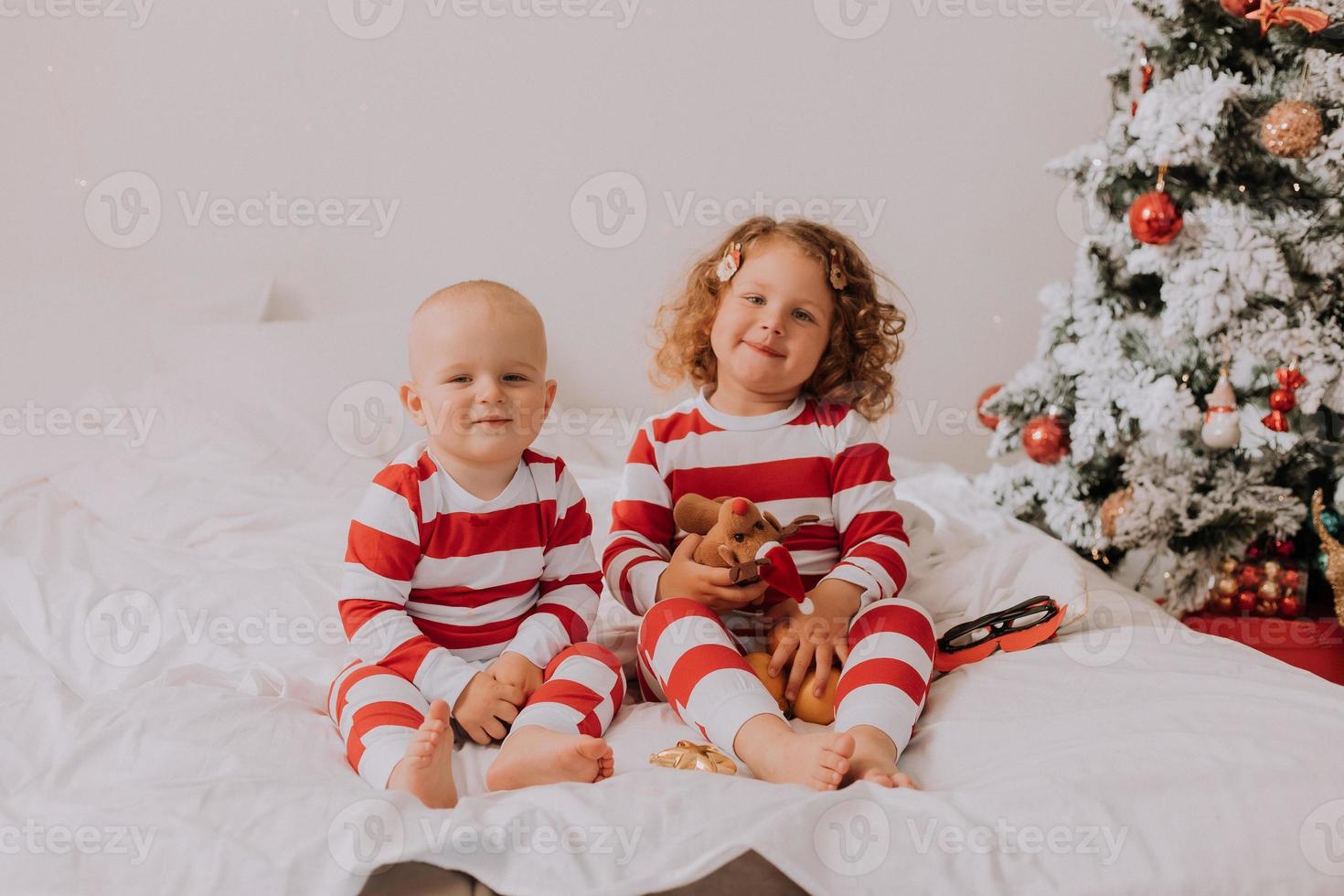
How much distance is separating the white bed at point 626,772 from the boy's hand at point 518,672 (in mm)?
80

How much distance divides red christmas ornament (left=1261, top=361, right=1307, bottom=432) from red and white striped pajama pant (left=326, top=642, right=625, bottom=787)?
1.19 meters

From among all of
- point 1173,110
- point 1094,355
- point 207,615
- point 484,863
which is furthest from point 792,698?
point 1173,110

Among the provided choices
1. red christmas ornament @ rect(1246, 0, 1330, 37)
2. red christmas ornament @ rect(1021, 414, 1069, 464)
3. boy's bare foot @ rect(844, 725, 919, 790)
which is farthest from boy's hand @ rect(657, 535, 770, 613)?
red christmas ornament @ rect(1246, 0, 1330, 37)

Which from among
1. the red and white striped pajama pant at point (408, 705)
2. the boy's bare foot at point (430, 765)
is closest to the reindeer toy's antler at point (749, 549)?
the red and white striped pajama pant at point (408, 705)

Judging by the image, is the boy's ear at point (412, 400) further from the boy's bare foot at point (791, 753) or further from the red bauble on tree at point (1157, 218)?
the red bauble on tree at point (1157, 218)

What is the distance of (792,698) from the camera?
1199mm

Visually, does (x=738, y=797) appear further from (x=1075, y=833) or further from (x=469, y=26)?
(x=469, y=26)

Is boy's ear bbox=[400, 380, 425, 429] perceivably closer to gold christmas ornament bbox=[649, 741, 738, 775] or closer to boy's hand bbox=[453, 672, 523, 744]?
boy's hand bbox=[453, 672, 523, 744]

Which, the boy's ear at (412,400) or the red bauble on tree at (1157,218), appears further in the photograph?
the red bauble on tree at (1157,218)

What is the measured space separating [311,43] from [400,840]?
2.02m

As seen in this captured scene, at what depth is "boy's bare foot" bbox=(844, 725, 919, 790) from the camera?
38.0 inches

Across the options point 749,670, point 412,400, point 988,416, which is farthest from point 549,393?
point 988,416

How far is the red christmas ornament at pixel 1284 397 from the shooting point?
1706mm

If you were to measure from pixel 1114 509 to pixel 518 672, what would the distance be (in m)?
1.18
